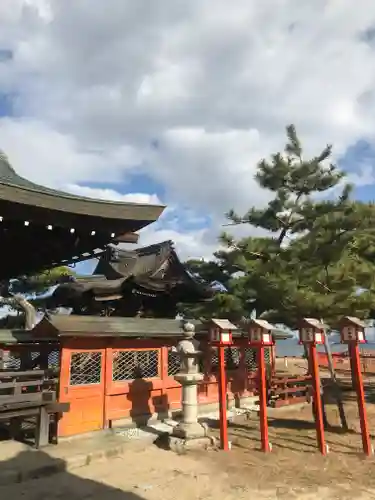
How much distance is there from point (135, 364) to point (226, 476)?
158 inches

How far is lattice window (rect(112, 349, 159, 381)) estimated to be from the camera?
9758 millimetres

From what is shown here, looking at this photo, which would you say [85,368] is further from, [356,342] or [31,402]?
[356,342]

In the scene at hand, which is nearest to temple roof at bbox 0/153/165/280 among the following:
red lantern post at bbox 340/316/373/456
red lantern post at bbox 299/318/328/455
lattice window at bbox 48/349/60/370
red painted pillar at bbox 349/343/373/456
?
lattice window at bbox 48/349/60/370

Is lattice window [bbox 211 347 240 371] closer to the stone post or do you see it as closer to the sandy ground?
the sandy ground

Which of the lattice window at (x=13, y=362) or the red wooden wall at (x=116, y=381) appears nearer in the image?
the red wooden wall at (x=116, y=381)

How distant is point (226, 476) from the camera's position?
22.2ft

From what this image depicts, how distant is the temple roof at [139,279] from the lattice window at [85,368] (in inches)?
91.9

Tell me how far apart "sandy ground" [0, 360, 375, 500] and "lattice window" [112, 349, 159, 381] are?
1868mm

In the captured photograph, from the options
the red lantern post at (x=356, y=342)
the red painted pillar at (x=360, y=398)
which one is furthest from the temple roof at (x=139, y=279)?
the red painted pillar at (x=360, y=398)

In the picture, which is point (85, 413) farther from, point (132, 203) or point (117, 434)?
point (132, 203)

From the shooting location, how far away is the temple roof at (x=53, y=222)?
5844mm

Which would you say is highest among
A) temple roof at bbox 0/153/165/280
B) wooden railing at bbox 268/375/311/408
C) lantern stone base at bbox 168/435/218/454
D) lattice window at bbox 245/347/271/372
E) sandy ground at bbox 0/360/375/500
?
temple roof at bbox 0/153/165/280

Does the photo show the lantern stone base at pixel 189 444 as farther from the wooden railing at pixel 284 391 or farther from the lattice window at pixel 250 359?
the lattice window at pixel 250 359

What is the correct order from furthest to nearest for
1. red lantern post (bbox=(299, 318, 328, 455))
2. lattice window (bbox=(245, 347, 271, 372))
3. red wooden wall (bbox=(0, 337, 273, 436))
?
lattice window (bbox=(245, 347, 271, 372)) < red wooden wall (bbox=(0, 337, 273, 436)) < red lantern post (bbox=(299, 318, 328, 455))
